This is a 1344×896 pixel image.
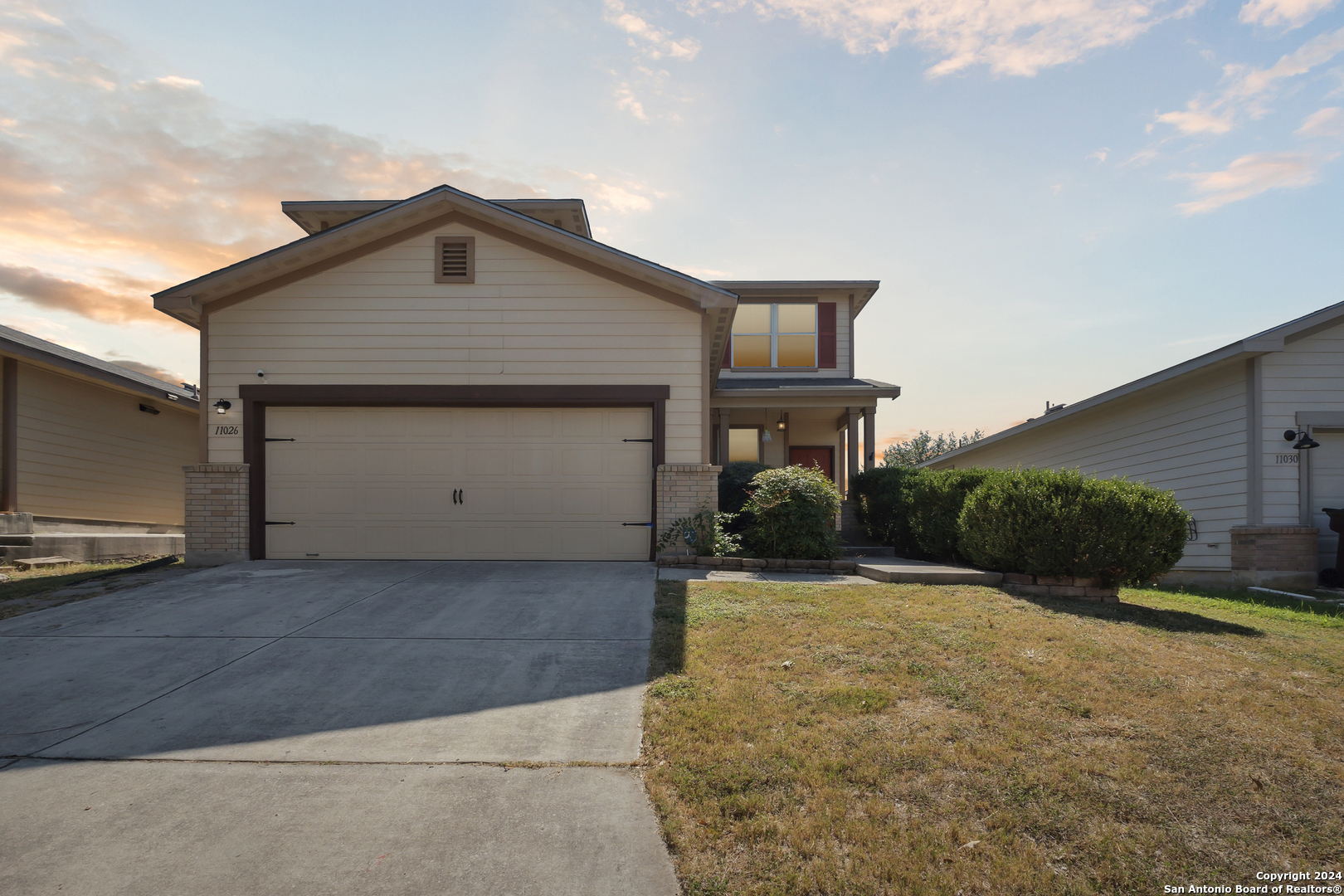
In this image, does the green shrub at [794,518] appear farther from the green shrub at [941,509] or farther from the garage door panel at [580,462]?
the garage door panel at [580,462]

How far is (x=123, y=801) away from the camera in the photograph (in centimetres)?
334

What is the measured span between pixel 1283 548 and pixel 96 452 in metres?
20.6

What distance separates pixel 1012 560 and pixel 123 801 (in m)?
8.38

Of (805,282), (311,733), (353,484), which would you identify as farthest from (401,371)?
(805,282)

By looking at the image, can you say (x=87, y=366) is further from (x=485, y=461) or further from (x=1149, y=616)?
(x=1149, y=616)

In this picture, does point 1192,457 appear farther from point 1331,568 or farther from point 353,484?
point 353,484

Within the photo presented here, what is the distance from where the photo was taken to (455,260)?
11.0 m

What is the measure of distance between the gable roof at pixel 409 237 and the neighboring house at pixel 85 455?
443 centimetres

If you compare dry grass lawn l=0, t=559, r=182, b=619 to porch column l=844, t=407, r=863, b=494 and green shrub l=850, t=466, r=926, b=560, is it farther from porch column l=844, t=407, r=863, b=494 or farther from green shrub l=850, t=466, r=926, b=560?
porch column l=844, t=407, r=863, b=494

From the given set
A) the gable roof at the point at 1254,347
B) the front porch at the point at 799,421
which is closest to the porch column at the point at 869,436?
the front porch at the point at 799,421

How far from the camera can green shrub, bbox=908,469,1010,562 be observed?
433 inches

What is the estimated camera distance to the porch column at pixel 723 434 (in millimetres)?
16641

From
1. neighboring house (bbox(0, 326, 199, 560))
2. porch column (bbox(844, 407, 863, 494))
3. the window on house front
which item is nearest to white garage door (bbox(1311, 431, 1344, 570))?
porch column (bbox(844, 407, 863, 494))

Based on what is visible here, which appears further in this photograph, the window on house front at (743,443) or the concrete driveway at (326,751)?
the window on house front at (743,443)
